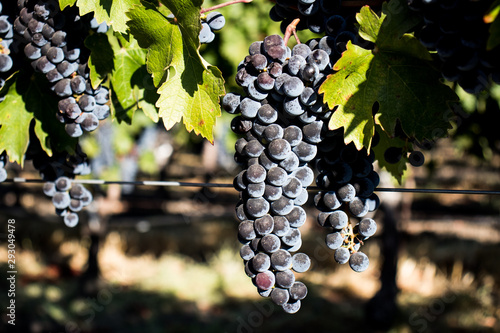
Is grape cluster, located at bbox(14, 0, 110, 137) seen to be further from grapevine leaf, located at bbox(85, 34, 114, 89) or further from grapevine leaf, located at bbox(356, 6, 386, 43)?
grapevine leaf, located at bbox(356, 6, 386, 43)

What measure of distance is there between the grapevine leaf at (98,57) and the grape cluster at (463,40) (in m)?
0.67

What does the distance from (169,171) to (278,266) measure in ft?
33.8

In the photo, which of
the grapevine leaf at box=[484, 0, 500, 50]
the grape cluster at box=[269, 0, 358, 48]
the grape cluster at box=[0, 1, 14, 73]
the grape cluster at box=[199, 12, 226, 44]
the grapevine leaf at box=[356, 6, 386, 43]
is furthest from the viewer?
the grape cluster at box=[0, 1, 14, 73]

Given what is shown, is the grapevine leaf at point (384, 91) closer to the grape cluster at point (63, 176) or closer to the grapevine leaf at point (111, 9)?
the grapevine leaf at point (111, 9)

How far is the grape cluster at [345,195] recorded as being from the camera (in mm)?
840

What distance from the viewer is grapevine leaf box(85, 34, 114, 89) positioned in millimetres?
985

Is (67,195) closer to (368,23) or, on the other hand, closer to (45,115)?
(45,115)

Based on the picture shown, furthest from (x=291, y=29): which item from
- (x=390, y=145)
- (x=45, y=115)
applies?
(x=45, y=115)

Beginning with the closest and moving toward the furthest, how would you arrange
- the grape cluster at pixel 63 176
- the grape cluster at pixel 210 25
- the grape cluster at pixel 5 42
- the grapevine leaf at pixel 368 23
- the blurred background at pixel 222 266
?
1. the grapevine leaf at pixel 368 23
2. the grape cluster at pixel 210 25
3. the grape cluster at pixel 5 42
4. the grape cluster at pixel 63 176
5. the blurred background at pixel 222 266

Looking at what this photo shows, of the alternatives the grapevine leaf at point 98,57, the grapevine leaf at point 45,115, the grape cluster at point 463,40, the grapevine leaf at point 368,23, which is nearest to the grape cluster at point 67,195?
the grapevine leaf at point 45,115

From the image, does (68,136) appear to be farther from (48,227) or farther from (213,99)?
(48,227)

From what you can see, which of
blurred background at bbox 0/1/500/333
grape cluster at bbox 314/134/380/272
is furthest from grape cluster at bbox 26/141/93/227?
blurred background at bbox 0/1/500/333

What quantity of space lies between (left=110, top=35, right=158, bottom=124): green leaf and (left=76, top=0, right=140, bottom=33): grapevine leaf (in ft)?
0.54

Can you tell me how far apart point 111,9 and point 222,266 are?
4.81 meters
